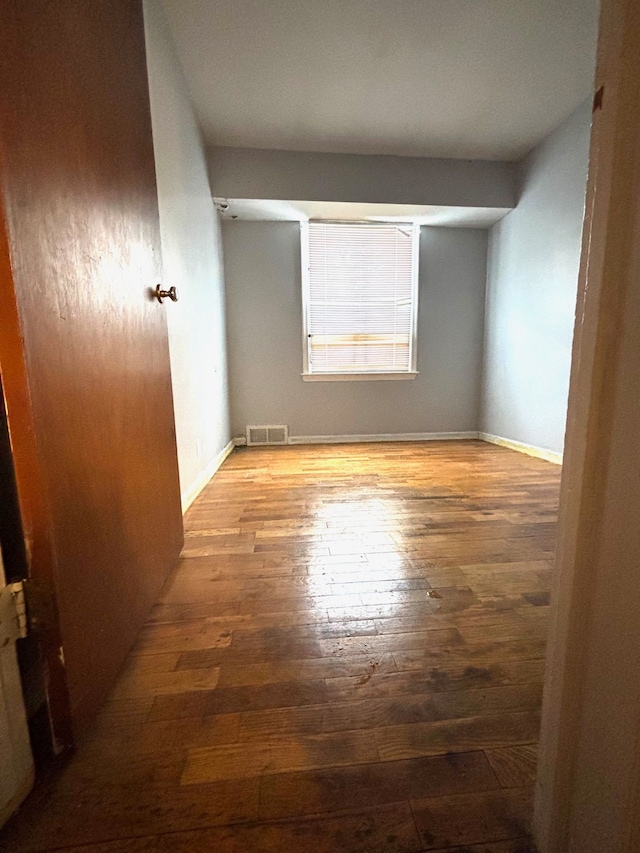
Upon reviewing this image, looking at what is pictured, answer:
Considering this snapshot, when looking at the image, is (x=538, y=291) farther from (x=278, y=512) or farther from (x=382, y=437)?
(x=278, y=512)

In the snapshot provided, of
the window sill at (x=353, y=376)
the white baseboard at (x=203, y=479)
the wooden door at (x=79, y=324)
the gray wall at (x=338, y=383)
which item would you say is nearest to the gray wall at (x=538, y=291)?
the gray wall at (x=338, y=383)

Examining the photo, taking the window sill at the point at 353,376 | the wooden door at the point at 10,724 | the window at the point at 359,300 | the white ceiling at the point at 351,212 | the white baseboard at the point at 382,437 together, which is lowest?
the white baseboard at the point at 382,437

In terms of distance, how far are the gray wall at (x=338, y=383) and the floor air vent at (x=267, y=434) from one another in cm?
7

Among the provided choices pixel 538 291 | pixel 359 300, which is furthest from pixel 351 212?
pixel 538 291

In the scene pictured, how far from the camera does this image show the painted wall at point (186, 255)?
72.9 inches

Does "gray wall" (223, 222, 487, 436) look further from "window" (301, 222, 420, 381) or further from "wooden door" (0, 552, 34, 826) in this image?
"wooden door" (0, 552, 34, 826)

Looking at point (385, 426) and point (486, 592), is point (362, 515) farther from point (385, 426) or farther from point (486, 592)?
point (385, 426)

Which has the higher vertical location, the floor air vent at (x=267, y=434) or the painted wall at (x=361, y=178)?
the painted wall at (x=361, y=178)

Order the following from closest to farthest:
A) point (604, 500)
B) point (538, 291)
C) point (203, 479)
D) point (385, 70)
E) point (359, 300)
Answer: point (604, 500) → point (385, 70) → point (203, 479) → point (538, 291) → point (359, 300)

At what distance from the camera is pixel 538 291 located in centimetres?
319

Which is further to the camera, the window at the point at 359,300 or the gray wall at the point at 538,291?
the window at the point at 359,300

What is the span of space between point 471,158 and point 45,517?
170 inches

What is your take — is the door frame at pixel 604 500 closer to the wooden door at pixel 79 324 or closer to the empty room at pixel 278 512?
the empty room at pixel 278 512

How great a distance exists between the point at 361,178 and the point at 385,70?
0.88m
